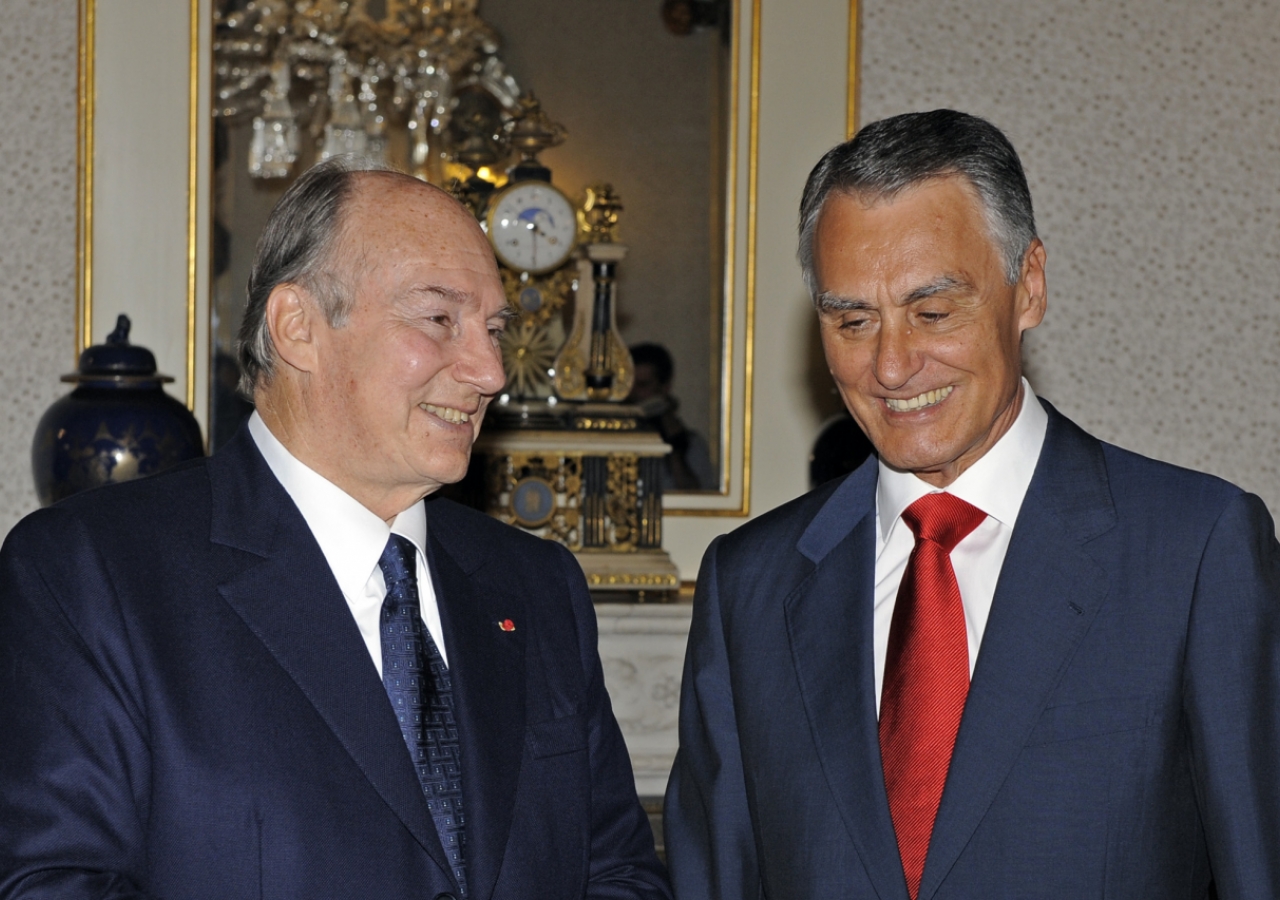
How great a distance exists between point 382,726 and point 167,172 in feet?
8.82

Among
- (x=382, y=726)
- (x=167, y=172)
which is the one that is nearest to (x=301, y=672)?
(x=382, y=726)

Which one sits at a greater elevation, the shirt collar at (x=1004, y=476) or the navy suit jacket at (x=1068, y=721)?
the shirt collar at (x=1004, y=476)

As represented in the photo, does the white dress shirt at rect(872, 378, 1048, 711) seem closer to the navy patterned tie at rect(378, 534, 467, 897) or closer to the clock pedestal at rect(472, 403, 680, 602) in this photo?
the navy patterned tie at rect(378, 534, 467, 897)

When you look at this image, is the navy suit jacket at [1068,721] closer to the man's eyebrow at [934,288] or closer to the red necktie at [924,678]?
the red necktie at [924,678]

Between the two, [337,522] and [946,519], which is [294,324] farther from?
[946,519]

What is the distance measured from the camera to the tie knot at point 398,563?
1.62m

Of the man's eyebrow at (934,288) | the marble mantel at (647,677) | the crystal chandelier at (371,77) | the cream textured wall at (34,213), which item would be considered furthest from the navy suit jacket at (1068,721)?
the cream textured wall at (34,213)

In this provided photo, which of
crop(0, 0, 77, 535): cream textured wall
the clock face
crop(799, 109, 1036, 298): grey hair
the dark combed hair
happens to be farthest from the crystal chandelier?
crop(799, 109, 1036, 298): grey hair

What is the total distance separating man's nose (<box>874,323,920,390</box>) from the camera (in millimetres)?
1591

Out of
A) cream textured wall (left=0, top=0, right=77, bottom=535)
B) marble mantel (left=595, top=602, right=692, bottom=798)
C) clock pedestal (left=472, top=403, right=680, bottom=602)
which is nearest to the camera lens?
marble mantel (left=595, top=602, right=692, bottom=798)

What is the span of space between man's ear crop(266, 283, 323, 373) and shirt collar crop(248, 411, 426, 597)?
0.10 m

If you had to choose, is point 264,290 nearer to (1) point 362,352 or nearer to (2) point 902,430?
(1) point 362,352

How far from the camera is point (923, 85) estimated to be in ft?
13.3

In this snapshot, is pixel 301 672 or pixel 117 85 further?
pixel 117 85
